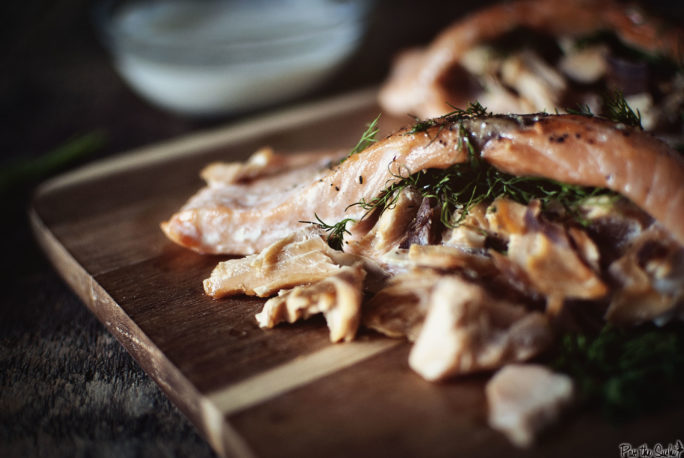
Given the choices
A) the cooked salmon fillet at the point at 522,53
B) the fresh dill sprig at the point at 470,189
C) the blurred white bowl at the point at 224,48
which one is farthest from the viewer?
the blurred white bowl at the point at 224,48

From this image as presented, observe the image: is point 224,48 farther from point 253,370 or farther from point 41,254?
point 253,370

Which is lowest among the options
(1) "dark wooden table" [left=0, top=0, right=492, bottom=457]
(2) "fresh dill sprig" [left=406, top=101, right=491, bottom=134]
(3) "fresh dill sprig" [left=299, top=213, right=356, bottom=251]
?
(1) "dark wooden table" [left=0, top=0, right=492, bottom=457]

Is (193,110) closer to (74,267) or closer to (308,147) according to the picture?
(308,147)

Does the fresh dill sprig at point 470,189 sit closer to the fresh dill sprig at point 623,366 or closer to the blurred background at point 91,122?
the fresh dill sprig at point 623,366

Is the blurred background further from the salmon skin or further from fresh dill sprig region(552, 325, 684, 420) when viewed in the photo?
fresh dill sprig region(552, 325, 684, 420)

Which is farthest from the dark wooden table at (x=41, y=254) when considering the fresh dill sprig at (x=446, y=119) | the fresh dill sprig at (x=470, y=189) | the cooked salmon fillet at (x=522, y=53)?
the fresh dill sprig at (x=446, y=119)

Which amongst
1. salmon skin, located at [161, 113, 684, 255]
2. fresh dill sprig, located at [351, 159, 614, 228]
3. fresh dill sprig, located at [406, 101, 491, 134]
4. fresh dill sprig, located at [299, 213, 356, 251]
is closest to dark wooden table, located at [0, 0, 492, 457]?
salmon skin, located at [161, 113, 684, 255]
